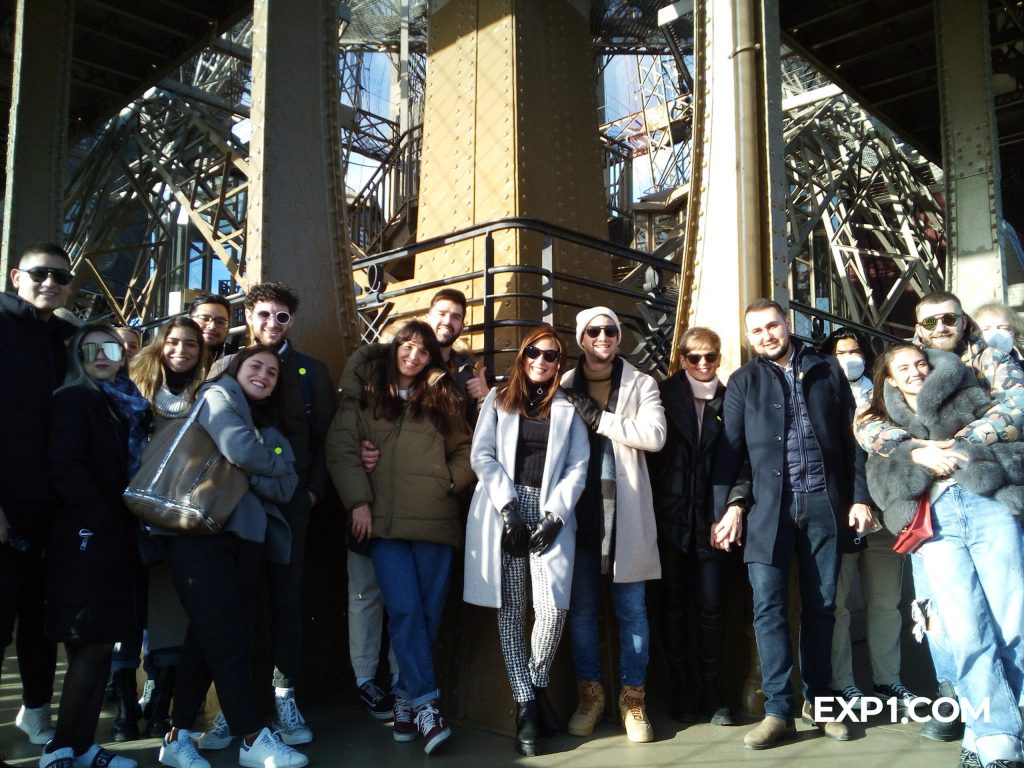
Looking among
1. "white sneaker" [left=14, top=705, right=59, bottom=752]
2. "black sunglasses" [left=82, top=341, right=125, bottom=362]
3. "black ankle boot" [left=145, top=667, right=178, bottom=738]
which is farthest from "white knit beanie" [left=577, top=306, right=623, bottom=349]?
"white sneaker" [left=14, top=705, right=59, bottom=752]

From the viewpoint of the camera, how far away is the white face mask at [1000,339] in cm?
377

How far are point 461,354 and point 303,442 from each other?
1265 mm

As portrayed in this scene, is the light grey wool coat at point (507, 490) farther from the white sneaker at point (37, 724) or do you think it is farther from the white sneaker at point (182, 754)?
the white sneaker at point (37, 724)

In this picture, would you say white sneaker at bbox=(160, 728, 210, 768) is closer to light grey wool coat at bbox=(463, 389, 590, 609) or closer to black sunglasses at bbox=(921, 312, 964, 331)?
light grey wool coat at bbox=(463, 389, 590, 609)

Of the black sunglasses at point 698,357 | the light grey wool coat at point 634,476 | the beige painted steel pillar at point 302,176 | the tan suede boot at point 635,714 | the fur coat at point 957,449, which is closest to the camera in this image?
the fur coat at point 957,449

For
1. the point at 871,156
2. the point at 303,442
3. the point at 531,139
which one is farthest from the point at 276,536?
the point at 871,156

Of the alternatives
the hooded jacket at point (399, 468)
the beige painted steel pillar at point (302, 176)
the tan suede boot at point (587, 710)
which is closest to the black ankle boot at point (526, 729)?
the tan suede boot at point (587, 710)

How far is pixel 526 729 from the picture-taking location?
3703mm

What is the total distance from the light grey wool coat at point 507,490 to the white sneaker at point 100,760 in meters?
1.63

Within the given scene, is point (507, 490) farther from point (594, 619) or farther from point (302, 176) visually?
point (302, 176)

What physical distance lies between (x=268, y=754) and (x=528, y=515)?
155 centimetres

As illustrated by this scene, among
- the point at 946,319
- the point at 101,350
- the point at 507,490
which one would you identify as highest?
the point at 946,319

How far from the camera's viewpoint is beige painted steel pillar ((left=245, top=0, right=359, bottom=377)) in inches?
197

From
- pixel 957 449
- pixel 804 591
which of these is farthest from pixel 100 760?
pixel 957 449
